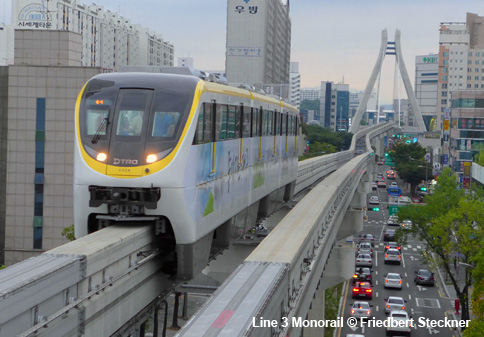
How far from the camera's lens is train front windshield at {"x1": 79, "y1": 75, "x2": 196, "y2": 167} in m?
12.8

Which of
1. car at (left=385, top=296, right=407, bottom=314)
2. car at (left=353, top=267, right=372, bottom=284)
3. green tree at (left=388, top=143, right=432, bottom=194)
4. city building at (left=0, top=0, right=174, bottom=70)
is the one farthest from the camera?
city building at (left=0, top=0, right=174, bottom=70)

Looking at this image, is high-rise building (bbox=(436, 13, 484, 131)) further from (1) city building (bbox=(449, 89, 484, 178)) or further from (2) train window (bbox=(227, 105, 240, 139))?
(2) train window (bbox=(227, 105, 240, 139))

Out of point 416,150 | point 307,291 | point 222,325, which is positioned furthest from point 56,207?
point 416,150

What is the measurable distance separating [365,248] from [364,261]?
5.95 meters

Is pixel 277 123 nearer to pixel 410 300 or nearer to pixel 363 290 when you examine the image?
pixel 363 290

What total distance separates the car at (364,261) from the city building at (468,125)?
2621 centimetres

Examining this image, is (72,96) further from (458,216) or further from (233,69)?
(233,69)

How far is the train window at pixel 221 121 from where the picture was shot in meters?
15.4

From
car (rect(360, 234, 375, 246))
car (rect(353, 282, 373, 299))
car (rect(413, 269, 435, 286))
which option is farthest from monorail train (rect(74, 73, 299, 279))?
car (rect(360, 234, 375, 246))

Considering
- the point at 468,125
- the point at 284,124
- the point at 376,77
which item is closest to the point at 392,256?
the point at 468,125

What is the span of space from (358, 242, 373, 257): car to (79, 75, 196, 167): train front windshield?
4418 centimetres

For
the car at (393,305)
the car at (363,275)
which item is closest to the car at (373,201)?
the car at (363,275)

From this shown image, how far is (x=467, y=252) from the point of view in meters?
39.0

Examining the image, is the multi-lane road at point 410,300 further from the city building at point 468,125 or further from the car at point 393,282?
the city building at point 468,125
